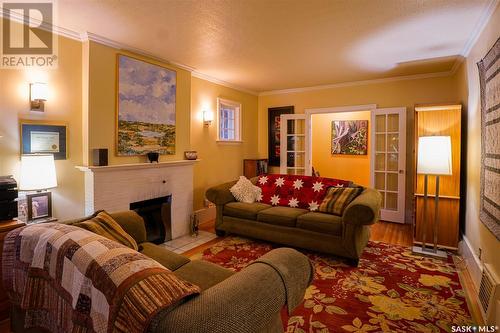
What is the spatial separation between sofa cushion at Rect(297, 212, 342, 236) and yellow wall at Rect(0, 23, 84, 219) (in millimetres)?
2594

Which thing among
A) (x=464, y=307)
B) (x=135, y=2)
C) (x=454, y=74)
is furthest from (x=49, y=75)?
(x=454, y=74)

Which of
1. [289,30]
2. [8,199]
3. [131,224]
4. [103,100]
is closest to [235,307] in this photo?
[131,224]

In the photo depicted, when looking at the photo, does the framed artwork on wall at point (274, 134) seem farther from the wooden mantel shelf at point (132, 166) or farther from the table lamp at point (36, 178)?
the table lamp at point (36, 178)

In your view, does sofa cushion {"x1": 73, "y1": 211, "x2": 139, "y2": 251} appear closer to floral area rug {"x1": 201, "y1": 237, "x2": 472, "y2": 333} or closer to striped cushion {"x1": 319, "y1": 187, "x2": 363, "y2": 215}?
floral area rug {"x1": 201, "y1": 237, "x2": 472, "y2": 333}

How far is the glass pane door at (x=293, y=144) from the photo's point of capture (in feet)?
19.3

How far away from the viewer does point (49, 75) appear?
9.45 ft

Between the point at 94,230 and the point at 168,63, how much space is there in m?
2.86

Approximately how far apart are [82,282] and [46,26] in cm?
285

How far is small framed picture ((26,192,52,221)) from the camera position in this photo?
2.73 meters

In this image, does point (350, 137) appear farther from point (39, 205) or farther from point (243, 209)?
point (39, 205)

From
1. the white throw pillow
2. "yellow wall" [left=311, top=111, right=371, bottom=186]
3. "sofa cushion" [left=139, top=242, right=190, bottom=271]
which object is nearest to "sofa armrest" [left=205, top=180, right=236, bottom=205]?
the white throw pillow

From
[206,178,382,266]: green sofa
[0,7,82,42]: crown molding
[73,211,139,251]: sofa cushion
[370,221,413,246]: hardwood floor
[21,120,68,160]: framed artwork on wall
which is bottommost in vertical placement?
[370,221,413,246]: hardwood floor

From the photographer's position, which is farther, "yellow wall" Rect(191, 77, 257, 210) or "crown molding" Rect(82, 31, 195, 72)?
"yellow wall" Rect(191, 77, 257, 210)

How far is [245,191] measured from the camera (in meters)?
4.30
